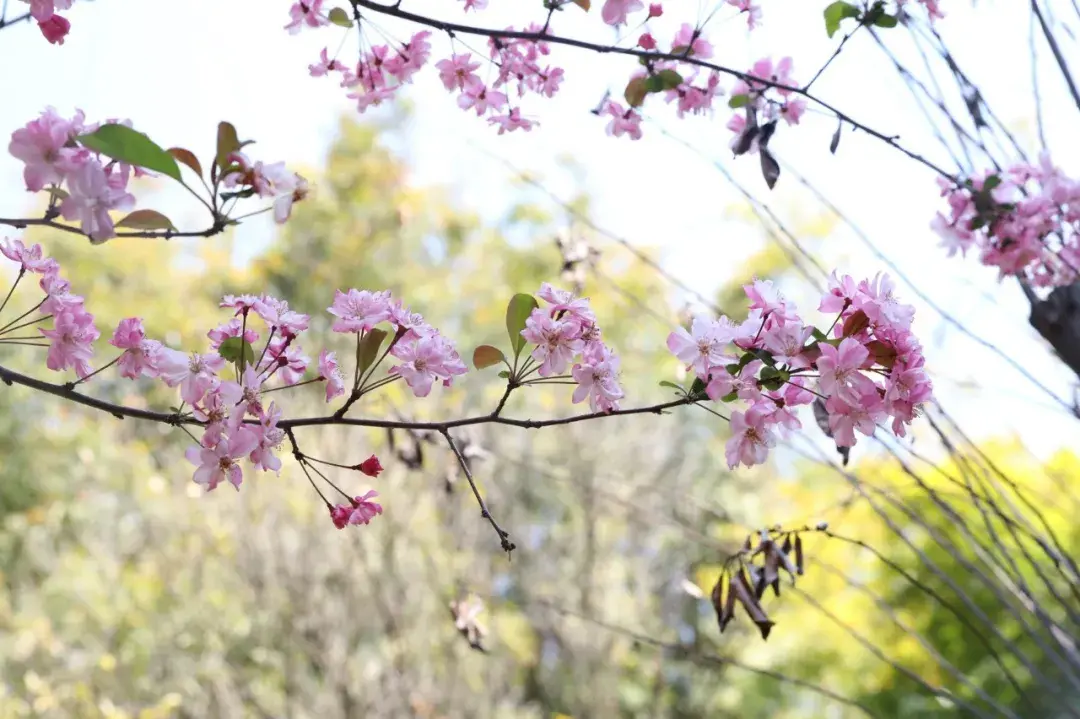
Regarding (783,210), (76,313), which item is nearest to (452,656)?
(76,313)

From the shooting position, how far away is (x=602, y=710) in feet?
9.60

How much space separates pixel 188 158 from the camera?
1.53ft

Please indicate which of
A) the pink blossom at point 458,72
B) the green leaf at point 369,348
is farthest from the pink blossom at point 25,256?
the pink blossom at point 458,72

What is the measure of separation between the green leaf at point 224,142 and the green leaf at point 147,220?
0.04 metres

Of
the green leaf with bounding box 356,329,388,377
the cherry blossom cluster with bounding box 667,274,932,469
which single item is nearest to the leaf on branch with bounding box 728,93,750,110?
the cherry blossom cluster with bounding box 667,274,932,469

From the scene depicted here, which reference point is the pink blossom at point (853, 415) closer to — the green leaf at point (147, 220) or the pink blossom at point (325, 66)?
the green leaf at point (147, 220)

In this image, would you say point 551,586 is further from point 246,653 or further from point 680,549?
point 246,653

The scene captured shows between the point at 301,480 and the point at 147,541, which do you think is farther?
the point at 147,541

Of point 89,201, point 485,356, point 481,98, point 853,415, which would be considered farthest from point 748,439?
point 481,98

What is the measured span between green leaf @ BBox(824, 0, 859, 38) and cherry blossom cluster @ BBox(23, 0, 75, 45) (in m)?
0.60

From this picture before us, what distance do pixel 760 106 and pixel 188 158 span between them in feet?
1.88

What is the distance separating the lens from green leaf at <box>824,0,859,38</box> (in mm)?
728

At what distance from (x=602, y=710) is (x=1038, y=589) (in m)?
1.47

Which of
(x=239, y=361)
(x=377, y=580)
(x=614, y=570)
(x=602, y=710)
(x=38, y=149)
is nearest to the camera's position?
(x=38, y=149)
